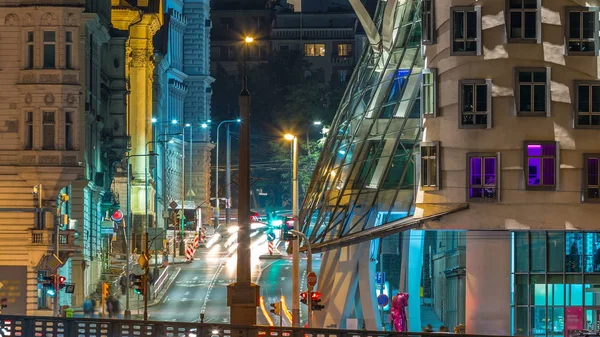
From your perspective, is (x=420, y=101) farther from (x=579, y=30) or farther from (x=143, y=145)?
→ (x=143, y=145)

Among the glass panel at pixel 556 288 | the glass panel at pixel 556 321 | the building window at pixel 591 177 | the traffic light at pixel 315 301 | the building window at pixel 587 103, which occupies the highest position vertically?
the building window at pixel 587 103

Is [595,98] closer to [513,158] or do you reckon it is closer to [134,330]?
[513,158]

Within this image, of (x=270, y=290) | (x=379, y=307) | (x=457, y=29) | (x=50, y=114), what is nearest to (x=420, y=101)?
(x=457, y=29)

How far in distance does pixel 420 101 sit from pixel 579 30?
8.46 meters

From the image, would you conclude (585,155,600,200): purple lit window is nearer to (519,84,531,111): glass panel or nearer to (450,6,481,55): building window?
(519,84,531,111): glass panel

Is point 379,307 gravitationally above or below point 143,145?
below

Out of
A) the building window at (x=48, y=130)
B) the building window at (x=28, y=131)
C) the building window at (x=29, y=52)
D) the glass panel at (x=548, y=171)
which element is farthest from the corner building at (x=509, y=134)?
the building window at (x=29, y=52)

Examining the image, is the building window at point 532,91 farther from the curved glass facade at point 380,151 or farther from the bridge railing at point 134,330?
the bridge railing at point 134,330

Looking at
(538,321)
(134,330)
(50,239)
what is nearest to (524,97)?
(538,321)

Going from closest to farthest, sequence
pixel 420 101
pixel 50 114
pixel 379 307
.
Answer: pixel 420 101
pixel 379 307
pixel 50 114

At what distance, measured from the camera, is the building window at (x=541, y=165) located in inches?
2758

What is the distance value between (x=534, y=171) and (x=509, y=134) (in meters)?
1.62

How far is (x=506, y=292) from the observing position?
71438 millimetres

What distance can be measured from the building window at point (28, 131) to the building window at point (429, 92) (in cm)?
2653
